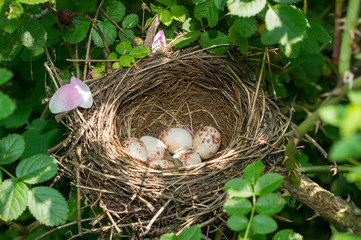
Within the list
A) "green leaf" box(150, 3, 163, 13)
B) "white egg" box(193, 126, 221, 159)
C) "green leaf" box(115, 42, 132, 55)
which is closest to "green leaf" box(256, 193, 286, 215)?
"white egg" box(193, 126, 221, 159)

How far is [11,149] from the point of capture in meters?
1.52

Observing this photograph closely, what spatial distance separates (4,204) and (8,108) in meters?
0.58

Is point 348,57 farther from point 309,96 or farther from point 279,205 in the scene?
point 309,96

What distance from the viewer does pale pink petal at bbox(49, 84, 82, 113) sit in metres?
1.93

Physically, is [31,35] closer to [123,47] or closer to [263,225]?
[123,47]

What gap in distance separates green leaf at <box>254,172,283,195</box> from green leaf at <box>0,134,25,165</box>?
927 millimetres

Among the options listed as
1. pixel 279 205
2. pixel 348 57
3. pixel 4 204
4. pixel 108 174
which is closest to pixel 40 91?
pixel 108 174

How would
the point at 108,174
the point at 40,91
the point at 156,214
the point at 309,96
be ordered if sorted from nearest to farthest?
the point at 156,214 → the point at 108,174 → the point at 40,91 → the point at 309,96

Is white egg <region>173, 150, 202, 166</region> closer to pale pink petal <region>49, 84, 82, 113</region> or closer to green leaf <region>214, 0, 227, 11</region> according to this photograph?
pale pink petal <region>49, 84, 82, 113</region>

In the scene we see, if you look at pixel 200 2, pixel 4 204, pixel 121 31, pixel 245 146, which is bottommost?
pixel 245 146

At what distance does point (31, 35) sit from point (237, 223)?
129 cm

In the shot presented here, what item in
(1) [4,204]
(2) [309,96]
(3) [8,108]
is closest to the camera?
(3) [8,108]

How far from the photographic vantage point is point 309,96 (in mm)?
2756

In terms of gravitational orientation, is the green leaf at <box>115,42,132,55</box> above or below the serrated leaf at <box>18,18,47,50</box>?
below
